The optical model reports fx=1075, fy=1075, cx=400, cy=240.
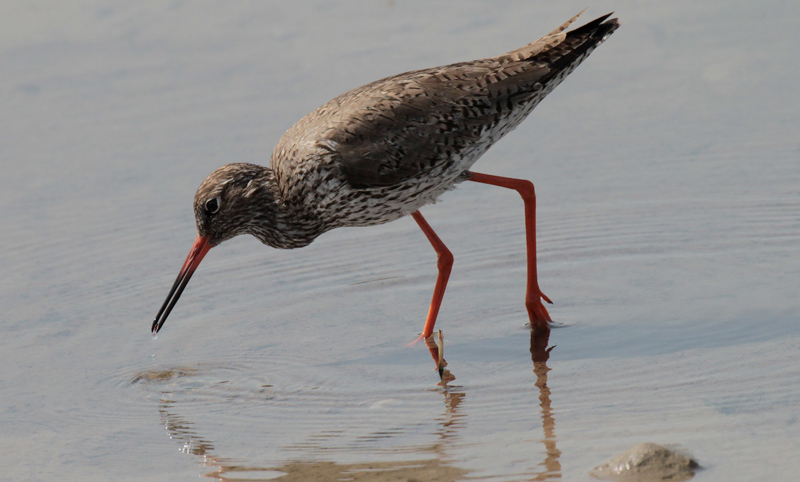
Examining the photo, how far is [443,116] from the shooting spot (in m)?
8.38

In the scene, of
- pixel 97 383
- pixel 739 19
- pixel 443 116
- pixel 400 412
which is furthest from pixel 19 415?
pixel 739 19

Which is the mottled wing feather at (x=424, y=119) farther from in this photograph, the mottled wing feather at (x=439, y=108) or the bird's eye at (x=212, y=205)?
the bird's eye at (x=212, y=205)

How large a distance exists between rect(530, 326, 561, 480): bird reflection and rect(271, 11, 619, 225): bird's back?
1.46 m

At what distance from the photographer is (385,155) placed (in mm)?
8172

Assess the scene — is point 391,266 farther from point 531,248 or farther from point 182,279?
point 182,279

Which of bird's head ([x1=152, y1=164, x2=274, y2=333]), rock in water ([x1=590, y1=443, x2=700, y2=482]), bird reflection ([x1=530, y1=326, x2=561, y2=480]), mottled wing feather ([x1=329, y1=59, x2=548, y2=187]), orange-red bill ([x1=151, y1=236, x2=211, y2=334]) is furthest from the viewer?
bird's head ([x1=152, y1=164, x2=274, y2=333])

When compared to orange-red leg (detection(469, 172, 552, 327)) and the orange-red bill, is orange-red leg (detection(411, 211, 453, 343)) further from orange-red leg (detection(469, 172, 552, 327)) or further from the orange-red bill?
the orange-red bill

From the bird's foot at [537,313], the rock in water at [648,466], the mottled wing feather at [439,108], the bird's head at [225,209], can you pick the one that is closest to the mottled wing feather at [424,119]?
the mottled wing feather at [439,108]

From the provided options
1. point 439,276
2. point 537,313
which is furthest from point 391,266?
point 537,313

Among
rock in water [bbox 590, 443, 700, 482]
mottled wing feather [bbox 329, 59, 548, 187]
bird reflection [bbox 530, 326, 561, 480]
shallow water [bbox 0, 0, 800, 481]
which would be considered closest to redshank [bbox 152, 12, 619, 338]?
mottled wing feather [bbox 329, 59, 548, 187]

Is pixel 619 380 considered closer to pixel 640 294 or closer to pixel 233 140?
pixel 640 294

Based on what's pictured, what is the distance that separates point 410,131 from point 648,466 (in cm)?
350

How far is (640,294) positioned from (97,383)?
4.29 meters

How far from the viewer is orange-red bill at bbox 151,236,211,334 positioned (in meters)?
8.30
